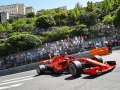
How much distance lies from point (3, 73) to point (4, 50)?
14.0 m

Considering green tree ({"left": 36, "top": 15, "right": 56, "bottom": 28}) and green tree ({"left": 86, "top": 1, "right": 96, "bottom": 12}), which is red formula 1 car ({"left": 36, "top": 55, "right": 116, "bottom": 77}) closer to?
green tree ({"left": 36, "top": 15, "right": 56, "bottom": 28})

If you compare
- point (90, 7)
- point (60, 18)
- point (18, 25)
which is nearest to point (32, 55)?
point (90, 7)

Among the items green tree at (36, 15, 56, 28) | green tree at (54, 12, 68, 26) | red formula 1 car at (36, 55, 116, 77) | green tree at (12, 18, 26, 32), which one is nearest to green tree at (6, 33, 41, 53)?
red formula 1 car at (36, 55, 116, 77)

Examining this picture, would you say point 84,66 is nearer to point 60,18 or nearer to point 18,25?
point 60,18

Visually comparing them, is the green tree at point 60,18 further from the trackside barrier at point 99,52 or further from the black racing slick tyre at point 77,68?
the black racing slick tyre at point 77,68

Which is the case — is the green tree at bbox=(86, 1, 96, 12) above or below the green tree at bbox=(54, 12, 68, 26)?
above

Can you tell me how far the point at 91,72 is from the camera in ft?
36.2

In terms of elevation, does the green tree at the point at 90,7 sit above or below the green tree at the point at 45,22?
above

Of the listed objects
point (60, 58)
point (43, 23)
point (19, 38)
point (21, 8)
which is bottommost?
point (60, 58)

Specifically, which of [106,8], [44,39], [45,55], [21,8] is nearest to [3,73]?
[45,55]

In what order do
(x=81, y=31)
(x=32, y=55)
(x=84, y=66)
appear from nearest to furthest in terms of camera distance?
(x=84, y=66) → (x=32, y=55) → (x=81, y=31)

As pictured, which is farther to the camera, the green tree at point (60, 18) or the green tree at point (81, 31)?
the green tree at point (60, 18)

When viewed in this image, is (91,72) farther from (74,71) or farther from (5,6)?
(5,6)

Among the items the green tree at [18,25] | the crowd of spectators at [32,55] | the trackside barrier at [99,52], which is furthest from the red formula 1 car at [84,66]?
the green tree at [18,25]
